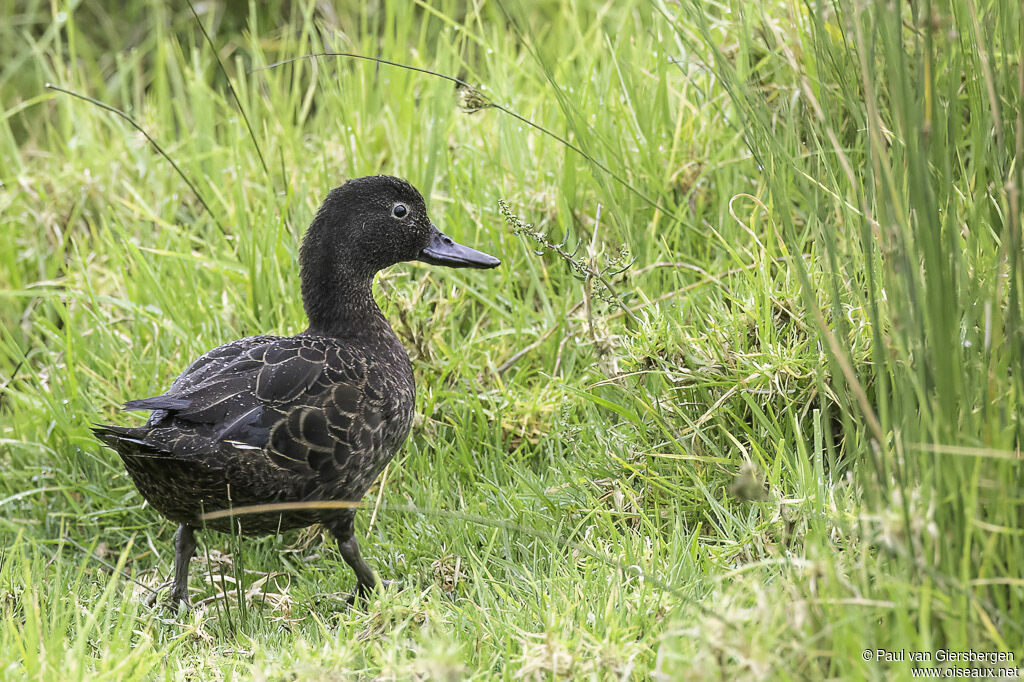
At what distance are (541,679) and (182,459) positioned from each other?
1.32 metres

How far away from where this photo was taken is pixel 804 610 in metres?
2.22

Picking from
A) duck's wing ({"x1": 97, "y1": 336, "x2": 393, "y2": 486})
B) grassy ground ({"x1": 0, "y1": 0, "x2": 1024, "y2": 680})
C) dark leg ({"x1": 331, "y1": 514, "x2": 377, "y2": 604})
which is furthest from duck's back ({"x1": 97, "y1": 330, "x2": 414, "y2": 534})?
grassy ground ({"x1": 0, "y1": 0, "x2": 1024, "y2": 680})

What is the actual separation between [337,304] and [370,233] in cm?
28

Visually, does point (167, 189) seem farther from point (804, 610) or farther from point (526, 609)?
point (804, 610)

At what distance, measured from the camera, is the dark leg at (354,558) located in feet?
11.3

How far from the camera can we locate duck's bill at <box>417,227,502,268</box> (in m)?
3.96

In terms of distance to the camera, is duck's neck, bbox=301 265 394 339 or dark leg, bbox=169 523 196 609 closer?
dark leg, bbox=169 523 196 609

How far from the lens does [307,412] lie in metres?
3.34

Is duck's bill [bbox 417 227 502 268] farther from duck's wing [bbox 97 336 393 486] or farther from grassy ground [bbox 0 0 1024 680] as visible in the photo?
duck's wing [bbox 97 336 393 486]

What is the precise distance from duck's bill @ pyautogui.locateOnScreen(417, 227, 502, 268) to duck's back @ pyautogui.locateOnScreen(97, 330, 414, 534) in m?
0.56

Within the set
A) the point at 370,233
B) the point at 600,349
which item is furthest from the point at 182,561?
the point at 600,349

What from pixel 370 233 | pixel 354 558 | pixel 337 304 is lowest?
pixel 354 558

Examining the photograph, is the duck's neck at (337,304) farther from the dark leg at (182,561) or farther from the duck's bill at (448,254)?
the dark leg at (182,561)

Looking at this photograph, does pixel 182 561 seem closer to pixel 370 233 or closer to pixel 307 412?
pixel 307 412
